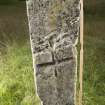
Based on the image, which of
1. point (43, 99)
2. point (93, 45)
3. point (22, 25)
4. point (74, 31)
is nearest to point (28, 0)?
point (74, 31)

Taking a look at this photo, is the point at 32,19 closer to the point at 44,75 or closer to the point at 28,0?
the point at 28,0

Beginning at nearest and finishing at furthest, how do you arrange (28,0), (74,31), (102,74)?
(28,0) → (74,31) → (102,74)

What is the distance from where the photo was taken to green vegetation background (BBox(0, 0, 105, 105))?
4.00 meters

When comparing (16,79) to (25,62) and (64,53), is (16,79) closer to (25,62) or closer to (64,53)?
(25,62)

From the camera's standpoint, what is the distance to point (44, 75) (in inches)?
107

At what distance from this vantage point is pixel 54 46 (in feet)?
8.80

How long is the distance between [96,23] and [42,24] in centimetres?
402

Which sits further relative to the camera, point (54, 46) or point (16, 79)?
point (16, 79)

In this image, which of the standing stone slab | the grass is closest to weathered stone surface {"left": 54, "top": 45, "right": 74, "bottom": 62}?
the standing stone slab

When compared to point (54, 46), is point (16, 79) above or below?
below

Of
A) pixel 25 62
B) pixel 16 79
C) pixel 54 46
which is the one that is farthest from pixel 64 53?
pixel 25 62

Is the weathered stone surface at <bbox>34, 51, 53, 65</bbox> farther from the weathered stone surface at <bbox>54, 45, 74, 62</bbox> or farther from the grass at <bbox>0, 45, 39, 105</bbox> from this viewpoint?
the grass at <bbox>0, 45, 39, 105</bbox>

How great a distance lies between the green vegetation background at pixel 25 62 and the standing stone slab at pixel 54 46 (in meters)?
0.87

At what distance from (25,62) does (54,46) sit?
6.82 ft
